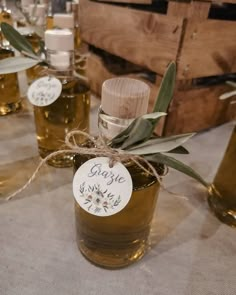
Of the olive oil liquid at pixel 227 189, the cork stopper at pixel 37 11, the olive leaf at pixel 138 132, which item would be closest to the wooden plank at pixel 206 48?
the olive oil liquid at pixel 227 189

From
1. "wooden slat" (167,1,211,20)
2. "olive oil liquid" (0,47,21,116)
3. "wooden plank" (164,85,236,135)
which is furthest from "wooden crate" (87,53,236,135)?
"olive oil liquid" (0,47,21,116)

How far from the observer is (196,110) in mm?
544

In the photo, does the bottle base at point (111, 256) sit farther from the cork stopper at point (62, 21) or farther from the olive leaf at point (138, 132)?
the cork stopper at point (62, 21)

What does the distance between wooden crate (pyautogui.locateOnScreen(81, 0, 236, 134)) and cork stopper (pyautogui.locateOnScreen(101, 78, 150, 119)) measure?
0.81 ft

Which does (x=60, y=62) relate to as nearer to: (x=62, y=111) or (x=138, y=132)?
(x=62, y=111)

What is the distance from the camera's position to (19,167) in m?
0.45

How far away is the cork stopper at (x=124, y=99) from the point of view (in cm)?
22

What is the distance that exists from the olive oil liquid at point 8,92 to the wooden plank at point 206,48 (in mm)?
319

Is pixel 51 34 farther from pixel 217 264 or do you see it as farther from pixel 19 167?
pixel 217 264

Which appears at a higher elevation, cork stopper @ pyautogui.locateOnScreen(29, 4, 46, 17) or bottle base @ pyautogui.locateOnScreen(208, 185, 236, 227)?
cork stopper @ pyautogui.locateOnScreen(29, 4, 46, 17)

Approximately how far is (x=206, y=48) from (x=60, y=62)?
0.82ft

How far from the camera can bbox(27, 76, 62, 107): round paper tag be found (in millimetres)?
398

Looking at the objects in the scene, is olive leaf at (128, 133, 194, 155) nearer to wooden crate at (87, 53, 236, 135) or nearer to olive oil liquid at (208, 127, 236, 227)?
olive oil liquid at (208, 127, 236, 227)

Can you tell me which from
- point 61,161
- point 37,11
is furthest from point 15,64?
point 37,11
